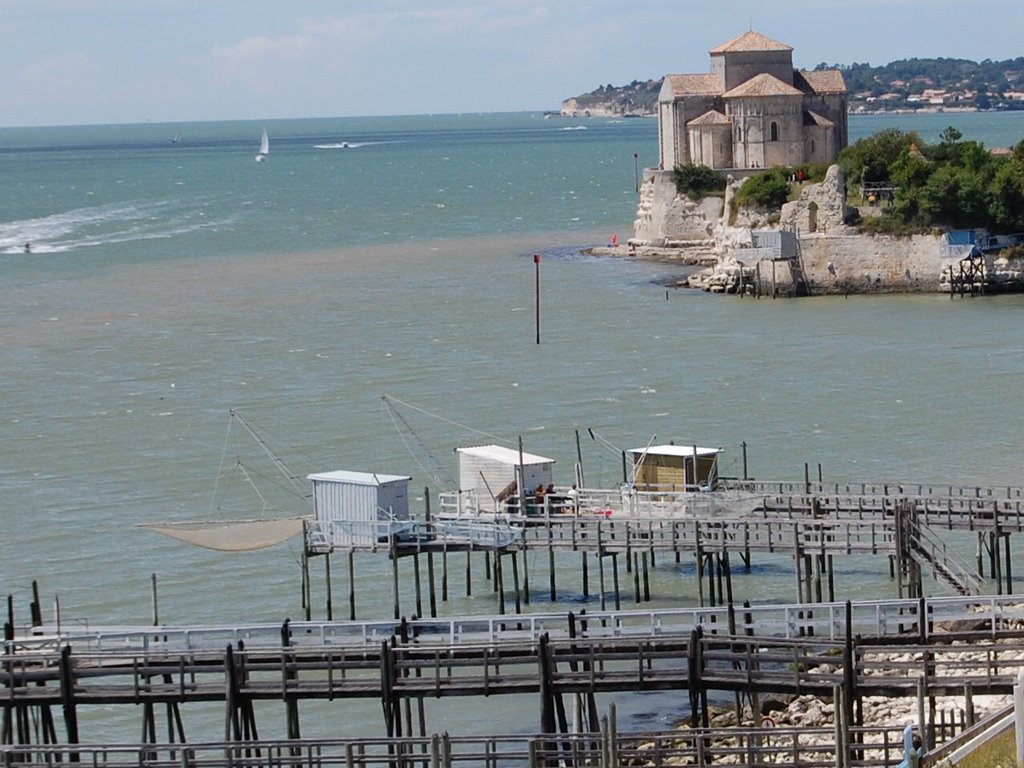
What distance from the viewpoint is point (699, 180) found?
349ft

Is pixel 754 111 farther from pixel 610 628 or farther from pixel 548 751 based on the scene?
pixel 548 751

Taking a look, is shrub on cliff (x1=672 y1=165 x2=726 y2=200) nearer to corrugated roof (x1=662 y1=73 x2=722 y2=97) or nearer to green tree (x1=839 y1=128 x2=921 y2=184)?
corrugated roof (x1=662 y1=73 x2=722 y2=97)

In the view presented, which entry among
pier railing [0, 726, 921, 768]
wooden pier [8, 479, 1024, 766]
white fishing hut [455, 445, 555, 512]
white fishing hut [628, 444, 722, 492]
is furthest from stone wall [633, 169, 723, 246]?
pier railing [0, 726, 921, 768]

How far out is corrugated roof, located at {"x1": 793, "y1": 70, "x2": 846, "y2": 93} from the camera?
11075 cm

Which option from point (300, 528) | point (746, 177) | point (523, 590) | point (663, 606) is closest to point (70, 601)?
point (300, 528)

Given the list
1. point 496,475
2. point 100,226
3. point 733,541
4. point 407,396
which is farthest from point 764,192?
point 100,226

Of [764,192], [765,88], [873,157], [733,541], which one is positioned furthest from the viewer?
[765,88]

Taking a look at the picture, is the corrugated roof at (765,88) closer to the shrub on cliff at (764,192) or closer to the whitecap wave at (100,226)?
the shrub on cliff at (764,192)

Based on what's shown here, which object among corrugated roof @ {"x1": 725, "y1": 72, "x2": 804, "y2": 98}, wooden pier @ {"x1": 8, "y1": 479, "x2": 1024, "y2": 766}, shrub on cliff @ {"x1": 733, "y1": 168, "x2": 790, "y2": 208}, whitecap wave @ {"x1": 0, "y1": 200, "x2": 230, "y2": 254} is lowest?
whitecap wave @ {"x1": 0, "y1": 200, "x2": 230, "y2": 254}

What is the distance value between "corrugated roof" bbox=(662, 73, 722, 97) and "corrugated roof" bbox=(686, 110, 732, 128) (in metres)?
1.40

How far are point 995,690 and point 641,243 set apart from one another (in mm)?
83917

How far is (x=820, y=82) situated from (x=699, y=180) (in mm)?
10349

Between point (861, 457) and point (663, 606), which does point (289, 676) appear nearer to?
point (663, 606)

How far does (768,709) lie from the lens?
31172mm
